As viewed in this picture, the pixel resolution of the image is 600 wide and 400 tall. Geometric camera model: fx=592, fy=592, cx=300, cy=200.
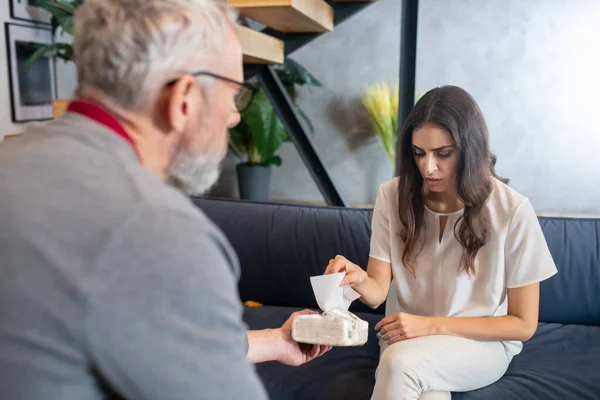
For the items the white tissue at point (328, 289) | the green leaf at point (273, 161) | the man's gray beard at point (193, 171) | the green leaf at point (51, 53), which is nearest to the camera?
the man's gray beard at point (193, 171)

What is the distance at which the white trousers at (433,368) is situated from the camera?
166 cm

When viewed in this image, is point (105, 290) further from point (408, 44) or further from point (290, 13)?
point (408, 44)

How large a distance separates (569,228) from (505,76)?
2.28 m

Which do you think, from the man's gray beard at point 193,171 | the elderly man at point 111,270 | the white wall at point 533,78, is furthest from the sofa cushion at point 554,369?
the white wall at point 533,78

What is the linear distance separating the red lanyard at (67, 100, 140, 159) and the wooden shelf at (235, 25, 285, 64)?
1.82 m

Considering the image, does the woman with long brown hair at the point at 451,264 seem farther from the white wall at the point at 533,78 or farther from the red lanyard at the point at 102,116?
the white wall at the point at 533,78

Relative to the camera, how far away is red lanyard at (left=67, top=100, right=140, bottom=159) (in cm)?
Result: 83

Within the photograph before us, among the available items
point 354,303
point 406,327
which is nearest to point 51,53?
point 354,303

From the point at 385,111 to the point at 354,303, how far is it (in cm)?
229

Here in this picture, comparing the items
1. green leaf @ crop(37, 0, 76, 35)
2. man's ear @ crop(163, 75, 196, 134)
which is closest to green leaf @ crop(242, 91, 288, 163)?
green leaf @ crop(37, 0, 76, 35)

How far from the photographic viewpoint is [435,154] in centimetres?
180

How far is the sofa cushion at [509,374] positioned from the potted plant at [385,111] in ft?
8.13

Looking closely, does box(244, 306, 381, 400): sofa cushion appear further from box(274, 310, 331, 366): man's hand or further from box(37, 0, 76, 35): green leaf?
box(37, 0, 76, 35): green leaf

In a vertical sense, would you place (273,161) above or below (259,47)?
below
